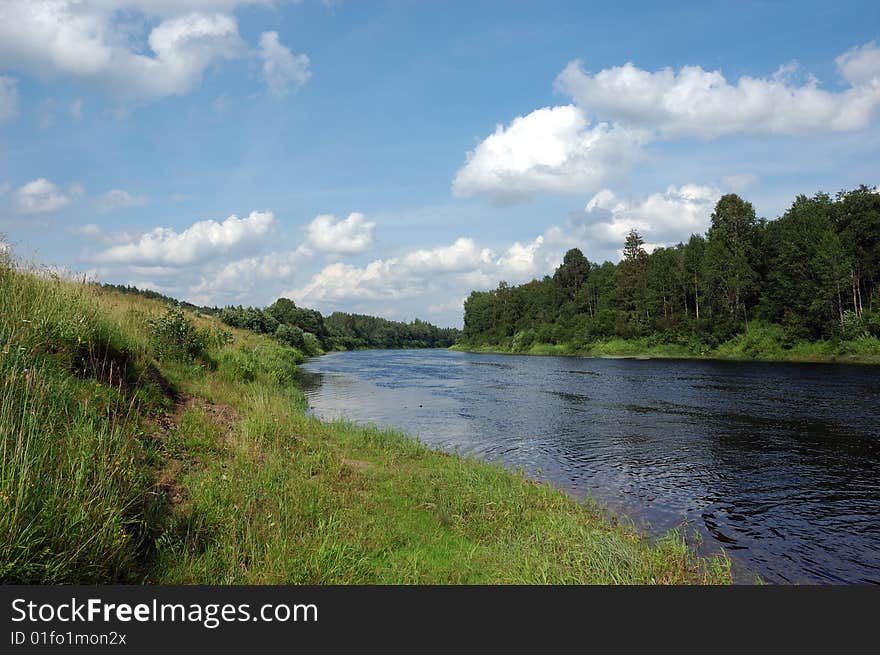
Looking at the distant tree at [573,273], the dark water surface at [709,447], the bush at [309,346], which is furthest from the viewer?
the distant tree at [573,273]

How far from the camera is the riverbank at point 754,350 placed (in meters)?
55.6

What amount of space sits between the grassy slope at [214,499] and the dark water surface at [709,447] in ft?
7.51

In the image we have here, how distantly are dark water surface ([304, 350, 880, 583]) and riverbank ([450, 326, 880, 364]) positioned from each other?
50.5 ft

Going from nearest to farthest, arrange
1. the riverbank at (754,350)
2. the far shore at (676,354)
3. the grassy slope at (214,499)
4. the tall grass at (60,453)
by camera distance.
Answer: the tall grass at (60,453), the grassy slope at (214,499), the riverbank at (754,350), the far shore at (676,354)

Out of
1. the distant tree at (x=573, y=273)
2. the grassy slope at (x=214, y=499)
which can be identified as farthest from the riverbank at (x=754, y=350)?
the grassy slope at (x=214, y=499)

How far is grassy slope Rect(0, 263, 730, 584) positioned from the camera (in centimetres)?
596

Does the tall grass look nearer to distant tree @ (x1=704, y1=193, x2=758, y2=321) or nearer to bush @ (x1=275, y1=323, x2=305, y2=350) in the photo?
bush @ (x1=275, y1=323, x2=305, y2=350)

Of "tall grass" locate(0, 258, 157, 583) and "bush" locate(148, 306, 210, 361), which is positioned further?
"bush" locate(148, 306, 210, 361)

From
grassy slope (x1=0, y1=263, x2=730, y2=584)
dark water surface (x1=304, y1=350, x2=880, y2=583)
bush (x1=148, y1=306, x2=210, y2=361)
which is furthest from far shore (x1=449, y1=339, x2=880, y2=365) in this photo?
bush (x1=148, y1=306, x2=210, y2=361)

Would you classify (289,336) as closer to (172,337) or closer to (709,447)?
(172,337)

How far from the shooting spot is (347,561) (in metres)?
7.54

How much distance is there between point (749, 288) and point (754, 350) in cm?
1387

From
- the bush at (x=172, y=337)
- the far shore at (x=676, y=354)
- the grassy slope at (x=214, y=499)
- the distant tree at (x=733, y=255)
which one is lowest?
the far shore at (x=676, y=354)

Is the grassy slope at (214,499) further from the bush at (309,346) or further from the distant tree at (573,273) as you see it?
the distant tree at (573,273)
